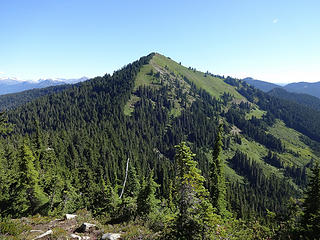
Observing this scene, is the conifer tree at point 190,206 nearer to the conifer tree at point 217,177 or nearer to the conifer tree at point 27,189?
the conifer tree at point 217,177

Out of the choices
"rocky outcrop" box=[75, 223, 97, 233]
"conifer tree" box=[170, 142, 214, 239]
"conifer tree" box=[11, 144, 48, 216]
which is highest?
"conifer tree" box=[170, 142, 214, 239]

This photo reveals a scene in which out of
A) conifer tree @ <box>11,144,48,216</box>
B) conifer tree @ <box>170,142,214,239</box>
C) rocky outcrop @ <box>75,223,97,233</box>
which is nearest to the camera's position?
conifer tree @ <box>170,142,214,239</box>

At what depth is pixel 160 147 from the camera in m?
182

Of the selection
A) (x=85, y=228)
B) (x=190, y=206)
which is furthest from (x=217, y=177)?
(x=190, y=206)

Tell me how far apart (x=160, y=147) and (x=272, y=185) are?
102 meters

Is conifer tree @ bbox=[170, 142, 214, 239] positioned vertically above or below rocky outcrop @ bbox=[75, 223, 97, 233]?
above

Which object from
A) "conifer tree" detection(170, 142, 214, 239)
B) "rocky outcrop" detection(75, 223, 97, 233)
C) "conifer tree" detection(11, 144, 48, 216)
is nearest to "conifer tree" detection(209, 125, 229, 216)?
"rocky outcrop" detection(75, 223, 97, 233)

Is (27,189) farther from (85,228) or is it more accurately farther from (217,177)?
(217,177)

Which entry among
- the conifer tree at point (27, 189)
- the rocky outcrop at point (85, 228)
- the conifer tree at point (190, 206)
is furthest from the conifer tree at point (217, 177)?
the conifer tree at point (27, 189)

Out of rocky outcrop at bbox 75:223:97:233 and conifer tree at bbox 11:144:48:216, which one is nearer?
rocky outcrop at bbox 75:223:97:233

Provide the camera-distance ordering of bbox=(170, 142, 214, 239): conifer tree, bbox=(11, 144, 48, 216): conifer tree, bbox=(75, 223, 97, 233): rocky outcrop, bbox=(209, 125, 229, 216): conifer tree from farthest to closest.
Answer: bbox=(11, 144, 48, 216): conifer tree < bbox=(209, 125, 229, 216): conifer tree < bbox=(75, 223, 97, 233): rocky outcrop < bbox=(170, 142, 214, 239): conifer tree

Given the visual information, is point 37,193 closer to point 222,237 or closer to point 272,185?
point 222,237

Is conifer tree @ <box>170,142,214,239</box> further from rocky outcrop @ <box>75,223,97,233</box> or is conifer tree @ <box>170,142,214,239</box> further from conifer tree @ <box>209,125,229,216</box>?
conifer tree @ <box>209,125,229,216</box>

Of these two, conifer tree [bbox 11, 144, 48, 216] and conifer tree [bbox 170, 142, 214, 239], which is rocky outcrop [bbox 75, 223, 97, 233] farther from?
conifer tree [bbox 11, 144, 48, 216]
